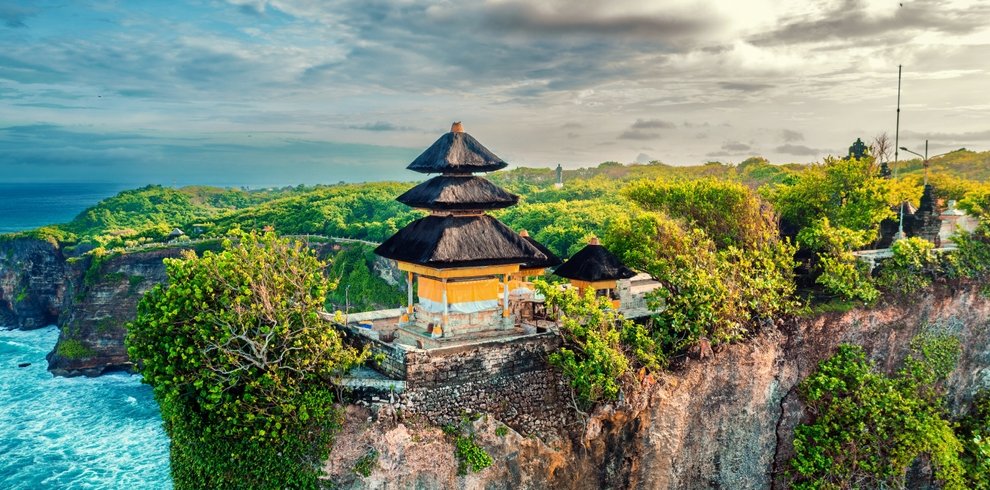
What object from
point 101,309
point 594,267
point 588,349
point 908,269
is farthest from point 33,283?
point 908,269

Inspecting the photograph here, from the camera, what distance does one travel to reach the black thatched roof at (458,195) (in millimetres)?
19312

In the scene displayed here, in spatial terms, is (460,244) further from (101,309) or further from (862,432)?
(101,309)

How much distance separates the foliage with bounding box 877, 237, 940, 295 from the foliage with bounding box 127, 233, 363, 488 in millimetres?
16014

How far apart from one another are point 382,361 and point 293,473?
9.96 feet

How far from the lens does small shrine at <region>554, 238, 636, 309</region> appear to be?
70.1 ft

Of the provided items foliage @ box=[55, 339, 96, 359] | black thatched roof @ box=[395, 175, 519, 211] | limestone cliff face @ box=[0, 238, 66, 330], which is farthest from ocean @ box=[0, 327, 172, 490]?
black thatched roof @ box=[395, 175, 519, 211]

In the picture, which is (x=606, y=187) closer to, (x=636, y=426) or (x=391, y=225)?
(x=391, y=225)

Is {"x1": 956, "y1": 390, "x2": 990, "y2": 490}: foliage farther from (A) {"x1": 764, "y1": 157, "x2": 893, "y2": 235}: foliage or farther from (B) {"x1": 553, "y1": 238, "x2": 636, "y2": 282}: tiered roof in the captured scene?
(B) {"x1": 553, "y1": 238, "x2": 636, "y2": 282}: tiered roof

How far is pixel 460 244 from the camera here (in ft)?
62.5

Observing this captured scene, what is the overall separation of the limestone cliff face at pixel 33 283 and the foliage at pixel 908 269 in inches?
2239

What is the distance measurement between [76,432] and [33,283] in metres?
27.8

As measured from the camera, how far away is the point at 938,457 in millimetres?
22312

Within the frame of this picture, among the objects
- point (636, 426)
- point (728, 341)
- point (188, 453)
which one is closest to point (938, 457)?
point (728, 341)

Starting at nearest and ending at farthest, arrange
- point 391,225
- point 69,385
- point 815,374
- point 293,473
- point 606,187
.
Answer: point 293,473 < point 815,374 < point 69,385 < point 391,225 < point 606,187
